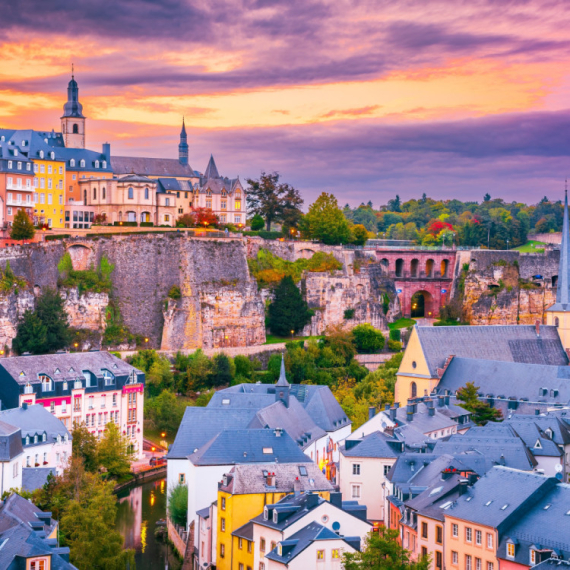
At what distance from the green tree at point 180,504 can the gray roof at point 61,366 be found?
647 inches

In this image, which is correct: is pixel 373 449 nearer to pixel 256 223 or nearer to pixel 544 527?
pixel 544 527

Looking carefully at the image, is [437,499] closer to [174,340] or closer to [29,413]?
[29,413]

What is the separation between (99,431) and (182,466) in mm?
16438

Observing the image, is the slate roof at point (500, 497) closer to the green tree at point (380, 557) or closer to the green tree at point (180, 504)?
the green tree at point (380, 557)

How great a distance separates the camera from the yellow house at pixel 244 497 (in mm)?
35938

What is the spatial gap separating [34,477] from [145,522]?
7106 millimetres

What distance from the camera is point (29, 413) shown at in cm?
5106

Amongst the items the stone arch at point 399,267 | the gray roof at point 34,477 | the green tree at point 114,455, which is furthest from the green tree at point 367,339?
the gray roof at point 34,477

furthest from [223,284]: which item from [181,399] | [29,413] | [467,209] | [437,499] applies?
[467,209]

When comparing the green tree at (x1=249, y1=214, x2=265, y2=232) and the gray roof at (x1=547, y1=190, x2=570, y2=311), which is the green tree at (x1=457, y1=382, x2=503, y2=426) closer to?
the gray roof at (x1=547, y1=190, x2=570, y2=311)

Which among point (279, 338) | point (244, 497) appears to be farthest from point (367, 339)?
point (244, 497)

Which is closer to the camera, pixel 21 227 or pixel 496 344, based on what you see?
pixel 496 344

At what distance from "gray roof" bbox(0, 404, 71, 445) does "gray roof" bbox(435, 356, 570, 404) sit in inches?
867

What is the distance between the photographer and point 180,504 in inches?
1695
